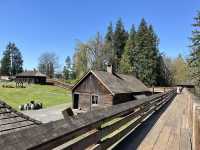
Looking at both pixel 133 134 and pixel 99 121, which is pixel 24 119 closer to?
pixel 133 134

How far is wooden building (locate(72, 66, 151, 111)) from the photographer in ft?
105

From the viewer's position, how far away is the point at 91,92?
3453 centimetres

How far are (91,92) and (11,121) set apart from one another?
27.9 metres

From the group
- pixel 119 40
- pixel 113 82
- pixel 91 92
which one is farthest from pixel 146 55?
pixel 91 92

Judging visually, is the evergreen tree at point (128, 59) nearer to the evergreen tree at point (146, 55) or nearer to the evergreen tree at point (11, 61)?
the evergreen tree at point (146, 55)

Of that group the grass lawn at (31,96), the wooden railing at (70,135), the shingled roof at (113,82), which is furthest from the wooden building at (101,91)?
the wooden railing at (70,135)

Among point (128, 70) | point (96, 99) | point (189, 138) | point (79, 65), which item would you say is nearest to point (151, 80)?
point (128, 70)

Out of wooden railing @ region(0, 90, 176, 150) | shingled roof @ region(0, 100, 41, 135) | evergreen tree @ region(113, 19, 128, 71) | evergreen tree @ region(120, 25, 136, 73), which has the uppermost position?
evergreen tree @ region(113, 19, 128, 71)

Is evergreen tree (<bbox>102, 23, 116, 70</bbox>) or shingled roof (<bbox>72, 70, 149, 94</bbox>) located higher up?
evergreen tree (<bbox>102, 23, 116, 70</bbox>)

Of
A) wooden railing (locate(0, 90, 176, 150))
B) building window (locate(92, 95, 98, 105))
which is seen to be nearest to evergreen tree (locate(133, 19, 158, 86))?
building window (locate(92, 95, 98, 105))

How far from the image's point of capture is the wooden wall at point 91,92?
106 ft

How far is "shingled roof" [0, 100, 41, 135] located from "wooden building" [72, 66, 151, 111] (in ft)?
78.0

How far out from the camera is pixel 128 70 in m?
71.4

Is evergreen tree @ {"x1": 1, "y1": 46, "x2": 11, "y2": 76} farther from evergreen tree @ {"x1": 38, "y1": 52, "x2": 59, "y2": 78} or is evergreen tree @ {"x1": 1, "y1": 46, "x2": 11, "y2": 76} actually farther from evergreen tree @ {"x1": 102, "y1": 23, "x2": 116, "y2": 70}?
evergreen tree @ {"x1": 102, "y1": 23, "x2": 116, "y2": 70}
